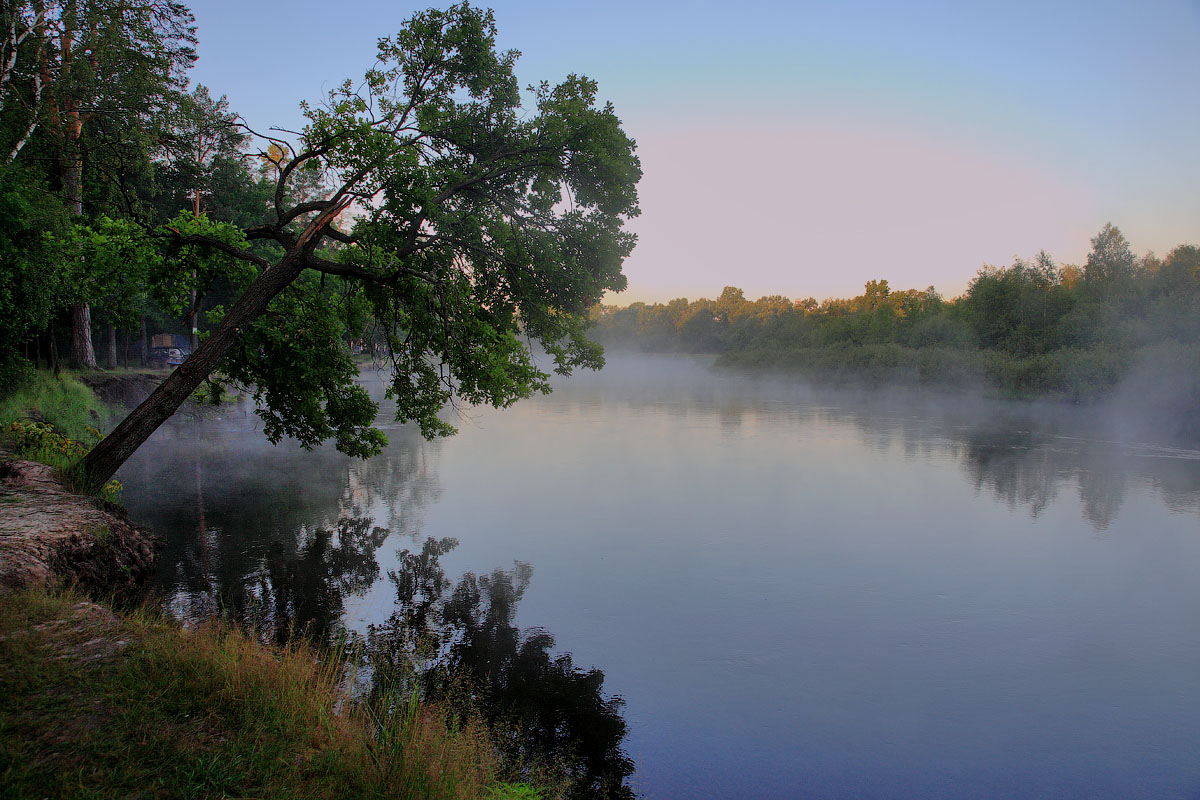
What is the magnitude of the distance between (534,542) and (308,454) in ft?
39.8

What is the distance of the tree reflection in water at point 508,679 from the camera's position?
243 inches

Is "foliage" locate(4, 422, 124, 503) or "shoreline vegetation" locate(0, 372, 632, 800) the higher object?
"foliage" locate(4, 422, 124, 503)

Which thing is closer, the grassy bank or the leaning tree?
the grassy bank

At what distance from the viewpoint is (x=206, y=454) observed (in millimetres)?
21344

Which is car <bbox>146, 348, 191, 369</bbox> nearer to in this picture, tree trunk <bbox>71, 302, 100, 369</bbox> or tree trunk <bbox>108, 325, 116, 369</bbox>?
tree trunk <bbox>108, 325, 116, 369</bbox>

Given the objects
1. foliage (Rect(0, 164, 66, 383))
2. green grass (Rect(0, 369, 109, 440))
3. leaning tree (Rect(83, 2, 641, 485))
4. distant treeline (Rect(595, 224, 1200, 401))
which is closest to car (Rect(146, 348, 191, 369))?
green grass (Rect(0, 369, 109, 440))

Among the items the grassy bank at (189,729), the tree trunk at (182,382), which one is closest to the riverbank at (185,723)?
the grassy bank at (189,729)

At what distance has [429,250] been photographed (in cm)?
Result: 1357

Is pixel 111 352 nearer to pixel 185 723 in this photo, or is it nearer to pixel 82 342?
pixel 82 342

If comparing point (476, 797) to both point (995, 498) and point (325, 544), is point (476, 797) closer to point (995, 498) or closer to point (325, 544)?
point (325, 544)

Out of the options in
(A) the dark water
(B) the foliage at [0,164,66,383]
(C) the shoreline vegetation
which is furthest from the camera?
(B) the foliage at [0,164,66,383]

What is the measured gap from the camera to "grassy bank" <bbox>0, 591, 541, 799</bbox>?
3.91 metres

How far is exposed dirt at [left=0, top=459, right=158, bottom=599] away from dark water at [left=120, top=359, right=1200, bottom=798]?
25.9 inches

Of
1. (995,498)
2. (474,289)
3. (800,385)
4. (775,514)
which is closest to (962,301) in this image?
(800,385)
